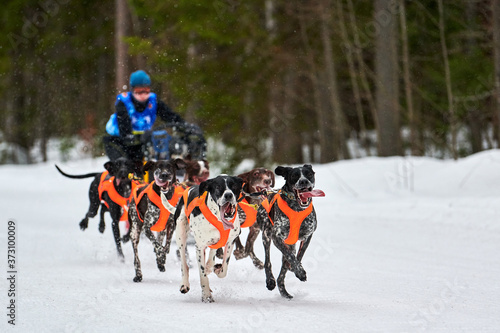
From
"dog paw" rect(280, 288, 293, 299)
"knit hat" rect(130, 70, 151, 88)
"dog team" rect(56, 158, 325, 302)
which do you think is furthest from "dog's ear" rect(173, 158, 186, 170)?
→ "knit hat" rect(130, 70, 151, 88)

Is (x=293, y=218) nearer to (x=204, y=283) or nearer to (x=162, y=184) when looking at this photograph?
(x=204, y=283)

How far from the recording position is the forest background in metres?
17.8

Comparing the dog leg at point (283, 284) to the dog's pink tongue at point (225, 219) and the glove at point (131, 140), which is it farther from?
the glove at point (131, 140)

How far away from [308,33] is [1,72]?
14.0 m

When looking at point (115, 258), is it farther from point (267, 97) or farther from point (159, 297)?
point (267, 97)

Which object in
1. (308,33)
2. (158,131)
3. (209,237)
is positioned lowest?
(209,237)

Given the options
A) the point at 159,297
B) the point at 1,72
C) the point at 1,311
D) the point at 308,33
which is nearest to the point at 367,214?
the point at 159,297

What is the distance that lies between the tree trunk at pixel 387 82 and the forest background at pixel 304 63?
0.09 feet

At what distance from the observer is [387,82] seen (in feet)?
58.5

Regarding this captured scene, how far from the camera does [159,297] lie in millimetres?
5797

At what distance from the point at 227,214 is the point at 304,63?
18.4 meters

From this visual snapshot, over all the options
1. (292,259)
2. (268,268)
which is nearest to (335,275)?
(268,268)

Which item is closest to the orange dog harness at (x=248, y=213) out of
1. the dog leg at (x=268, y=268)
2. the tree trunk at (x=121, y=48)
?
the dog leg at (x=268, y=268)

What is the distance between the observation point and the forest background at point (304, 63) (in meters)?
17.8
